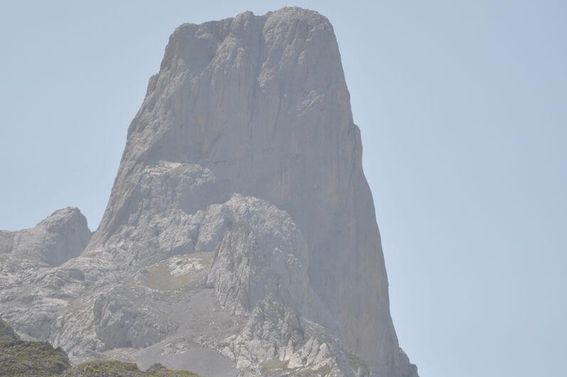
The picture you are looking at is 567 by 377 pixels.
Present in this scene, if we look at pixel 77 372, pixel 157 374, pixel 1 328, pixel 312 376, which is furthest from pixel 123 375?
pixel 312 376

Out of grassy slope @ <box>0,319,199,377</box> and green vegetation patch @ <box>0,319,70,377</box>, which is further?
green vegetation patch @ <box>0,319,70,377</box>

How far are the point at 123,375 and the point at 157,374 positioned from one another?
36.1 ft

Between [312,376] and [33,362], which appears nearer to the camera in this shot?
[33,362]

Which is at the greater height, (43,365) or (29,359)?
(29,359)

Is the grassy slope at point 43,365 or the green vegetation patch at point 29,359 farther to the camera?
the green vegetation patch at point 29,359

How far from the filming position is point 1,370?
393 ft

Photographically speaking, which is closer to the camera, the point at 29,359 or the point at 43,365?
the point at 43,365

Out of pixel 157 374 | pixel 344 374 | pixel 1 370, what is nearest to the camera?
pixel 1 370

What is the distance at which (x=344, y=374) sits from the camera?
649 feet

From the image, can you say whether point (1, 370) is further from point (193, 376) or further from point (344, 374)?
point (344, 374)

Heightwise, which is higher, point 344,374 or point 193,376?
point 344,374

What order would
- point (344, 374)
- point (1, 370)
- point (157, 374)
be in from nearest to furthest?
1. point (1, 370)
2. point (157, 374)
3. point (344, 374)

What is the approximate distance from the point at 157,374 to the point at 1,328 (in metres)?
16.5

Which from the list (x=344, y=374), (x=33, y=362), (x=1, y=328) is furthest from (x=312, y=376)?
(x=33, y=362)
